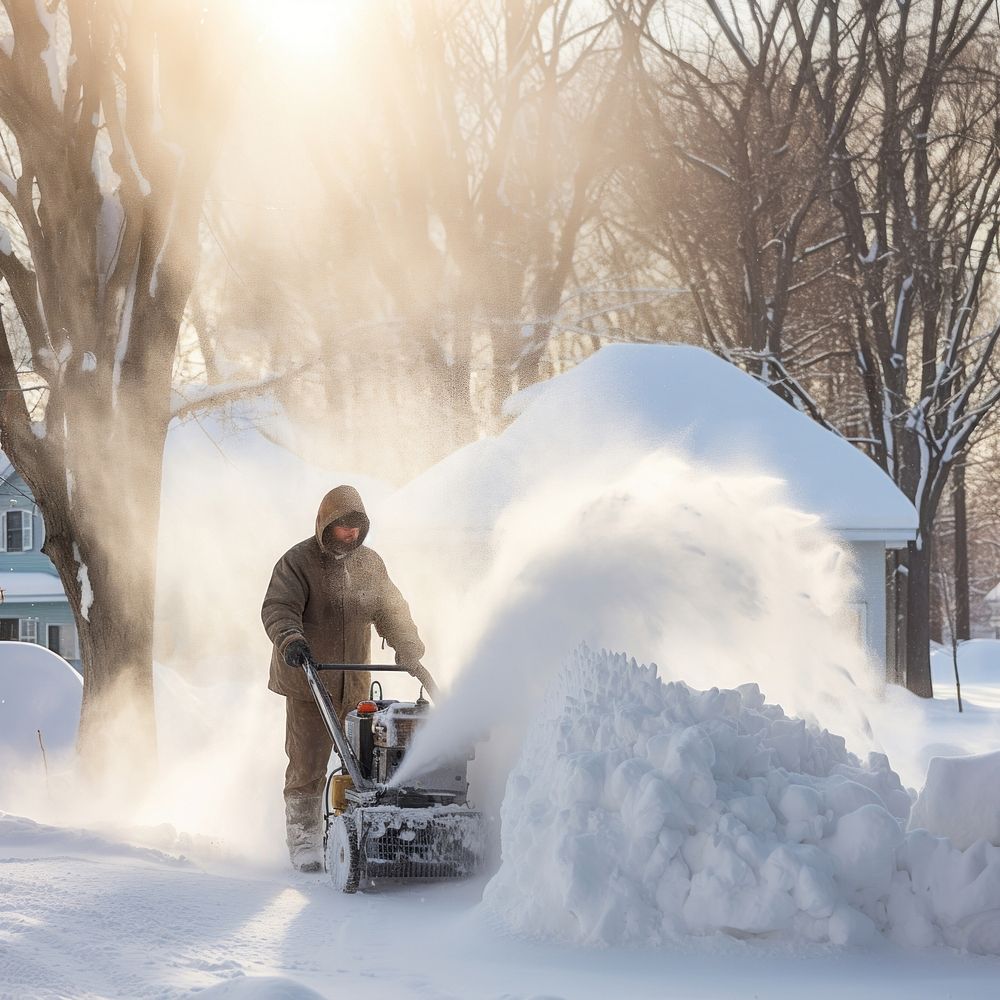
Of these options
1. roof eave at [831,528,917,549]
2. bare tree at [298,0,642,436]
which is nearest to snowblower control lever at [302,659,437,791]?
roof eave at [831,528,917,549]

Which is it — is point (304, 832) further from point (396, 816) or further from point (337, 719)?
point (396, 816)

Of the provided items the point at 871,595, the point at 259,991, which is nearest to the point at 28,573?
the point at 871,595

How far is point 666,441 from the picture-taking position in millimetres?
14336

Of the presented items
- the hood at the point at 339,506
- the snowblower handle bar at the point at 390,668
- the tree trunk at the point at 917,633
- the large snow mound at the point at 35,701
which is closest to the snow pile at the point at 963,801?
the snowblower handle bar at the point at 390,668

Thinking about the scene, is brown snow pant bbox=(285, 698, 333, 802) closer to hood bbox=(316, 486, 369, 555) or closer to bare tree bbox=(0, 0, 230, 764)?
hood bbox=(316, 486, 369, 555)

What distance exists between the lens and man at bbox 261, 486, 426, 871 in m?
6.85

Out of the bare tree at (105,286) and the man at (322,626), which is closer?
the man at (322,626)

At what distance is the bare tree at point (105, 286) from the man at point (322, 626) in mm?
3796

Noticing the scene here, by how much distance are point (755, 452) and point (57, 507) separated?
8.31m

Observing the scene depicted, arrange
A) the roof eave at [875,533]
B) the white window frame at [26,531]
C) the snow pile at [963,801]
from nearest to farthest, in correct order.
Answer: the snow pile at [963,801], the roof eave at [875,533], the white window frame at [26,531]

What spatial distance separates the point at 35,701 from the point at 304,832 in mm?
5305

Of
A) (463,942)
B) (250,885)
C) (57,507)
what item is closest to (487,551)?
(57,507)

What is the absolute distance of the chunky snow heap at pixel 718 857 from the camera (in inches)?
178

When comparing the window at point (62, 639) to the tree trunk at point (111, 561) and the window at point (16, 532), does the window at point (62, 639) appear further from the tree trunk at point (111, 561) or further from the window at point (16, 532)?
the tree trunk at point (111, 561)
